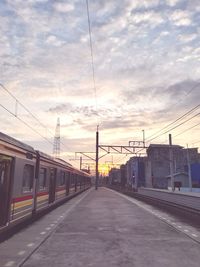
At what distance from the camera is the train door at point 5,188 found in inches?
407

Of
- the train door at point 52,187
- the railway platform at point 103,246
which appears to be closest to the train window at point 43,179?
the train door at point 52,187

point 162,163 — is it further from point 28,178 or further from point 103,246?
point 103,246

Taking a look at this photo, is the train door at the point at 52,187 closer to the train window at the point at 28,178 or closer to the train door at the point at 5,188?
the train window at the point at 28,178

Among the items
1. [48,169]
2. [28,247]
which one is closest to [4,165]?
[28,247]

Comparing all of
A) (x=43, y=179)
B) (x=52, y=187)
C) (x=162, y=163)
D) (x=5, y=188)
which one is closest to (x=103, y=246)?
(x=5, y=188)

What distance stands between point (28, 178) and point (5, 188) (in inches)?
118

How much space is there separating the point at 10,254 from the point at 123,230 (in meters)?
5.10

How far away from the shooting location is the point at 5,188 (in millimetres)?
10680

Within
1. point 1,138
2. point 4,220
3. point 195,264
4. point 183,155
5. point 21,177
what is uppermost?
point 183,155

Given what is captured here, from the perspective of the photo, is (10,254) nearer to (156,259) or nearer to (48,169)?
(156,259)

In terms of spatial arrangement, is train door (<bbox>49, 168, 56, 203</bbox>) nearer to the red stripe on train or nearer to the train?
the train

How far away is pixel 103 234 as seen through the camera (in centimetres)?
1171

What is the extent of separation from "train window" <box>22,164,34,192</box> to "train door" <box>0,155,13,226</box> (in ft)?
6.20

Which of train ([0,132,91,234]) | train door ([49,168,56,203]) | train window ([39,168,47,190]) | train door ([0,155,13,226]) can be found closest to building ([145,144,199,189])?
train door ([49,168,56,203])
